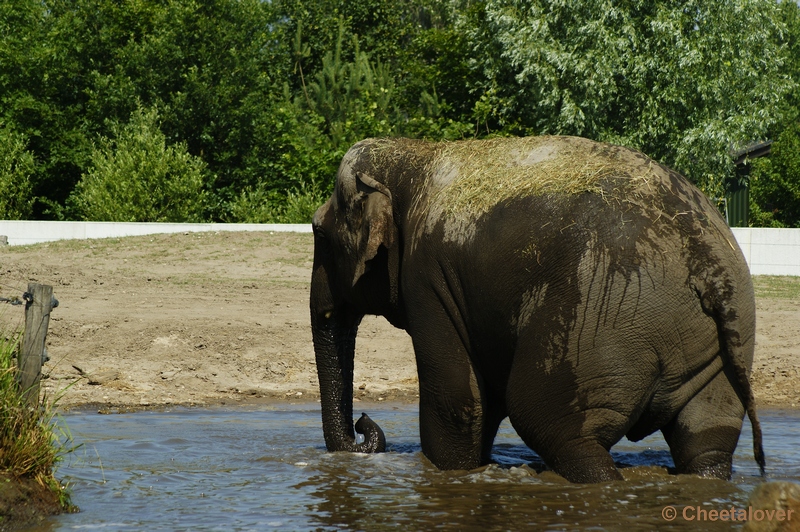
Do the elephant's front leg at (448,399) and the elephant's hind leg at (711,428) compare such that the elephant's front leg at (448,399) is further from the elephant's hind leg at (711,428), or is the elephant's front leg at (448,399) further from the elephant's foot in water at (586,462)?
the elephant's hind leg at (711,428)

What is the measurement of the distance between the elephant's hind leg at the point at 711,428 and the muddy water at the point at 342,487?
15 cm

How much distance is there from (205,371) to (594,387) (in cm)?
720

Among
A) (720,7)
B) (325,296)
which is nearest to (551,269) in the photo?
(325,296)

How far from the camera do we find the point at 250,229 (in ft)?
73.1

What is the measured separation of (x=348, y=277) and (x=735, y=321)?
2.92 metres

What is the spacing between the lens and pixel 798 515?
15.5ft

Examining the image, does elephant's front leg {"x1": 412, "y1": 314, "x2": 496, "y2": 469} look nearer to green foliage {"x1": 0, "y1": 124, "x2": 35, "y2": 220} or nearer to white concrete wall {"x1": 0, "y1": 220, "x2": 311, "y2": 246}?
white concrete wall {"x1": 0, "y1": 220, "x2": 311, "y2": 246}

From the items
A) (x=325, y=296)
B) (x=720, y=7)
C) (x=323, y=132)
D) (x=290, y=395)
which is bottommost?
(x=290, y=395)

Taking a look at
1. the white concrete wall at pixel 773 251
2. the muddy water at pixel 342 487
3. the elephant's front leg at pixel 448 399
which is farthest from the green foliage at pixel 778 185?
the elephant's front leg at pixel 448 399

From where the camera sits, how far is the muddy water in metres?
6.34

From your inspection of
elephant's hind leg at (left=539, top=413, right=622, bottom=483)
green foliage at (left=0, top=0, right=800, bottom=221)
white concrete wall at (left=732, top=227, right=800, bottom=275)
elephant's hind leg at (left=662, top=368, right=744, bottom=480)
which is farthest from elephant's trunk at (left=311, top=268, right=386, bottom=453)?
green foliage at (left=0, top=0, right=800, bottom=221)

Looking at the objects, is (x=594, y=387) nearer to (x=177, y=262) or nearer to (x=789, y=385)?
(x=789, y=385)

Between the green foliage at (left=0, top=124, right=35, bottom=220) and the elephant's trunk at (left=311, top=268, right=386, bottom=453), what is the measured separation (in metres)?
24.5

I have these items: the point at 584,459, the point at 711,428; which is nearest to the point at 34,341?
the point at 584,459
